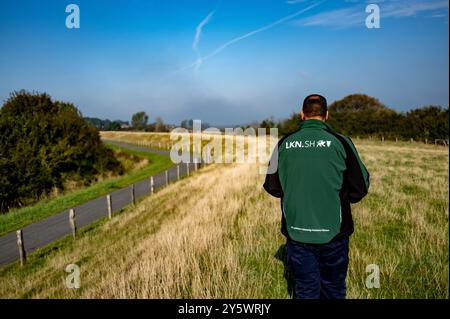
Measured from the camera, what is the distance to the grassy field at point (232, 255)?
Result: 4.60 meters

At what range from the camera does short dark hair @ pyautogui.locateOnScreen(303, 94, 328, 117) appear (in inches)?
128

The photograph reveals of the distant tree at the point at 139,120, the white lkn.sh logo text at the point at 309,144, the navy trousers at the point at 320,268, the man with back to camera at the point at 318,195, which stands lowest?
the navy trousers at the point at 320,268

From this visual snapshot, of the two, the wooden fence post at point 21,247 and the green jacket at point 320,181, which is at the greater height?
the green jacket at point 320,181

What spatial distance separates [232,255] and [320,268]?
Answer: 8.16 ft

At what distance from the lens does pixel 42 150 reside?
2252 cm

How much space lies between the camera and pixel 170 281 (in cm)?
486

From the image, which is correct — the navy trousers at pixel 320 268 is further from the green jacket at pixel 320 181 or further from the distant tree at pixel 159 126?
the distant tree at pixel 159 126

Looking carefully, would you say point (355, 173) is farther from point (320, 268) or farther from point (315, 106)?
point (320, 268)

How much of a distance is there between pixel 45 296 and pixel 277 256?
4468mm

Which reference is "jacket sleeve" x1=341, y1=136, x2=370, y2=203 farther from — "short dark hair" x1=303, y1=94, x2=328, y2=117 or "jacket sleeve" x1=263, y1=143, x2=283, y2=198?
"jacket sleeve" x1=263, y1=143, x2=283, y2=198

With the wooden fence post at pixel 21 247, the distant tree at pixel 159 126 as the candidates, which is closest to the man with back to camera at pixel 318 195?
the wooden fence post at pixel 21 247

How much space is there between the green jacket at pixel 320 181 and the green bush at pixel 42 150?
572 inches
